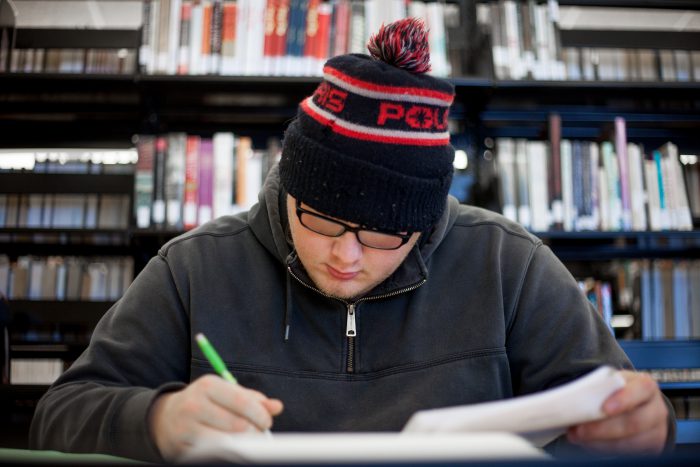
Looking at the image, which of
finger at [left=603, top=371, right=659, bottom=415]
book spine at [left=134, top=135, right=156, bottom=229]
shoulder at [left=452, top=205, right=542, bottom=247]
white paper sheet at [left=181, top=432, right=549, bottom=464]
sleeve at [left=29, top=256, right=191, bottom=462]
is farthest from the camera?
book spine at [left=134, top=135, right=156, bottom=229]

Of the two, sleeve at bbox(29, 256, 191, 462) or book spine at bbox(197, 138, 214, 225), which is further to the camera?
book spine at bbox(197, 138, 214, 225)

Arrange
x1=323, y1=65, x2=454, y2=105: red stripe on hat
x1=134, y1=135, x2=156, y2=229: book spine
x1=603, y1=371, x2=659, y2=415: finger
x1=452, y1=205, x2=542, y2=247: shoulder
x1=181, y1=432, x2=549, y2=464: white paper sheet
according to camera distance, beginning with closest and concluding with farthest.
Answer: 1. x1=181, y1=432, x2=549, y2=464: white paper sheet
2. x1=603, y1=371, x2=659, y2=415: finger
3. x1=323, y1=65, x2=454, y2=105: red stripe on hat
4. x1=452, y1=205, x2=542, y2=247: shoulder
5. x1=134, y1=135, x2=156, y2=229: book spine

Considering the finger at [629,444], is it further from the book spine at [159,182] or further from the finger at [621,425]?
the book spine at [159,182]

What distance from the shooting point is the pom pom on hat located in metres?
1.05

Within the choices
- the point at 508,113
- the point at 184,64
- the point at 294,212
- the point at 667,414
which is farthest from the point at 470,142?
the point at 667,414

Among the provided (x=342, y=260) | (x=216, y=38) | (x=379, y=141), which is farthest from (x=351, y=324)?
(x=216, y=38)

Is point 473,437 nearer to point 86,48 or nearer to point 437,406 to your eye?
point 437,406

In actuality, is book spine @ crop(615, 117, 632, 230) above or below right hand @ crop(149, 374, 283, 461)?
above

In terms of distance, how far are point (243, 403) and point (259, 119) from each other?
185 centimetres

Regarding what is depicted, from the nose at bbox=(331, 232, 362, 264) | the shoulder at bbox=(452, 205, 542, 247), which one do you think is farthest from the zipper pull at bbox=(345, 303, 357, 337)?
the shoulder at bbox=(452, 205, 542, 247)

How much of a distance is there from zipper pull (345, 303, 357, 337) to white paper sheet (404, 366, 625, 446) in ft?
1.33

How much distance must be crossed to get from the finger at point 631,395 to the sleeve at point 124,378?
503 mm

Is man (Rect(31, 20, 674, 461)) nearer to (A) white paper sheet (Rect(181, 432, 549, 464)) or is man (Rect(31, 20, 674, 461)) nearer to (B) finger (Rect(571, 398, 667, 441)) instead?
(B) finger (Rect(571, 398, 667, 441))

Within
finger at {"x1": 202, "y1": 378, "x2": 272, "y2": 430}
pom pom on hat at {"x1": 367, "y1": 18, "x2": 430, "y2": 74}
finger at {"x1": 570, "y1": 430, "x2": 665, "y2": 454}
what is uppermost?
pom pom on hat at {"x1": 367, "y1": 18, "x2": 430, "y2": 74}
